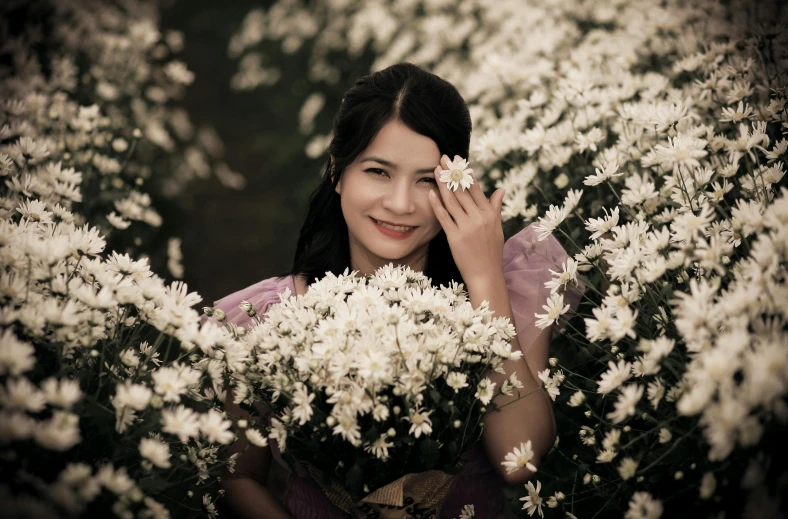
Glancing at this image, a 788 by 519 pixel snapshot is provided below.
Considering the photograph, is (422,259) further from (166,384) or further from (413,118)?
(166,384)

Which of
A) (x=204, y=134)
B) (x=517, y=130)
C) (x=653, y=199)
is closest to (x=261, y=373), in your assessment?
(x=653, y=199)

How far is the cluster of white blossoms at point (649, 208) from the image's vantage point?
4.20 feet

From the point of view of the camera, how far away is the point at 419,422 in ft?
4.78

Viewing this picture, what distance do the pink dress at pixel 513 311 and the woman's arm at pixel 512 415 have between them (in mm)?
157

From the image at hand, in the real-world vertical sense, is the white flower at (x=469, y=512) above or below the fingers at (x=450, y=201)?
below

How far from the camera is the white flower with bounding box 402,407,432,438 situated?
1441 millimetres

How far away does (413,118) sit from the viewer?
2232 millimetres

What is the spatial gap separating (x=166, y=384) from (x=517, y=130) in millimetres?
2056

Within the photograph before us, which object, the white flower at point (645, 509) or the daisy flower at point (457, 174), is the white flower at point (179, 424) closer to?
the white flower at point (645, 509)

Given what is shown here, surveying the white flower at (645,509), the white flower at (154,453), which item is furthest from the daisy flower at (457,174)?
the white flower at (154,453)

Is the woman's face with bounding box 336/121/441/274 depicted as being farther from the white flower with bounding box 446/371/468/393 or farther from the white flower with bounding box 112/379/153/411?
the white flower with bounding box 112/379/153/411

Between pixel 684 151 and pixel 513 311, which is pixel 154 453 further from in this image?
pixel 684 151

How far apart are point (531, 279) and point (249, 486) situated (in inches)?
47.3

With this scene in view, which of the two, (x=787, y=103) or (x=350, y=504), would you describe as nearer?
(x=350, y=504)
